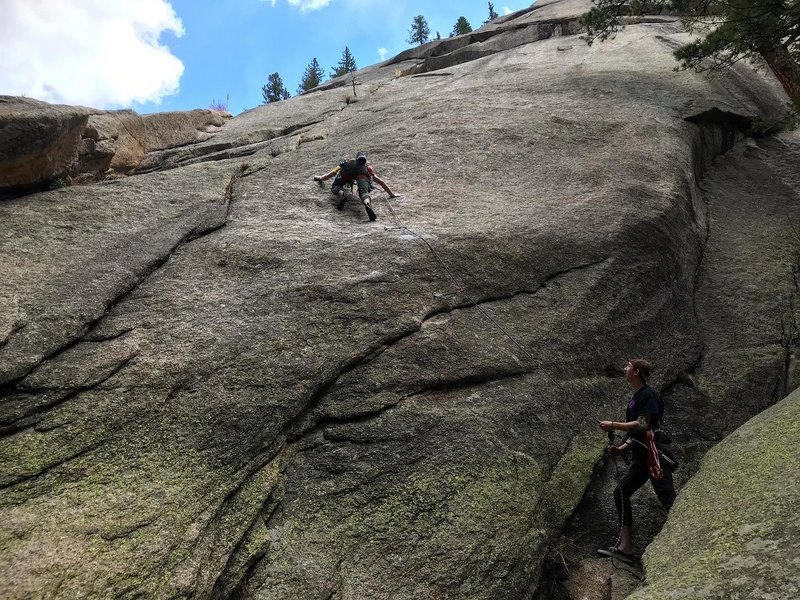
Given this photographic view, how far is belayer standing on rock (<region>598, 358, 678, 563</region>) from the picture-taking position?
6.44 meters

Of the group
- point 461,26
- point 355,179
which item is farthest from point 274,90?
point 355,179

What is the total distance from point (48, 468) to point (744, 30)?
53.7 ft

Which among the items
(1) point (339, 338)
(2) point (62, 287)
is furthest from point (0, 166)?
(1) point (339, 338)

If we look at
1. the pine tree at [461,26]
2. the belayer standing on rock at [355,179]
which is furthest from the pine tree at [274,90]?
the belayer standing on rock at [355,179]

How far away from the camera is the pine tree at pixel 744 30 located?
12.5 metres

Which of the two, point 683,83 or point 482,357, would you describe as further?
point 683,83

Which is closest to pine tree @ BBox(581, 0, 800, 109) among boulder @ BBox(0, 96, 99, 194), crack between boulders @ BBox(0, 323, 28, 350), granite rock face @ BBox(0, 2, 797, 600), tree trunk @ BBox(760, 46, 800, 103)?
tree trunk @ BBox(760, 46, 800, 103)

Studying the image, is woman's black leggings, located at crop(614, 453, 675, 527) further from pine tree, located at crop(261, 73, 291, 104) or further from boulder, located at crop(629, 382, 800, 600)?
pine tree, located at crop(261, 73, 291, 104)

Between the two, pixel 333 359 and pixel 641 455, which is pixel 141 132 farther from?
pixel 641 455

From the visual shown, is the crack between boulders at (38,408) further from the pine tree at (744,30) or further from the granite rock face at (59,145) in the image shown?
the pine tree at (744,30)

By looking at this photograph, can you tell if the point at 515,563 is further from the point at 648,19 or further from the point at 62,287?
the point at 648,19

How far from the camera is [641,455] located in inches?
260

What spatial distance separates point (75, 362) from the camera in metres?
6.99

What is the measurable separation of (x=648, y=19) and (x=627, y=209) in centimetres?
2102
